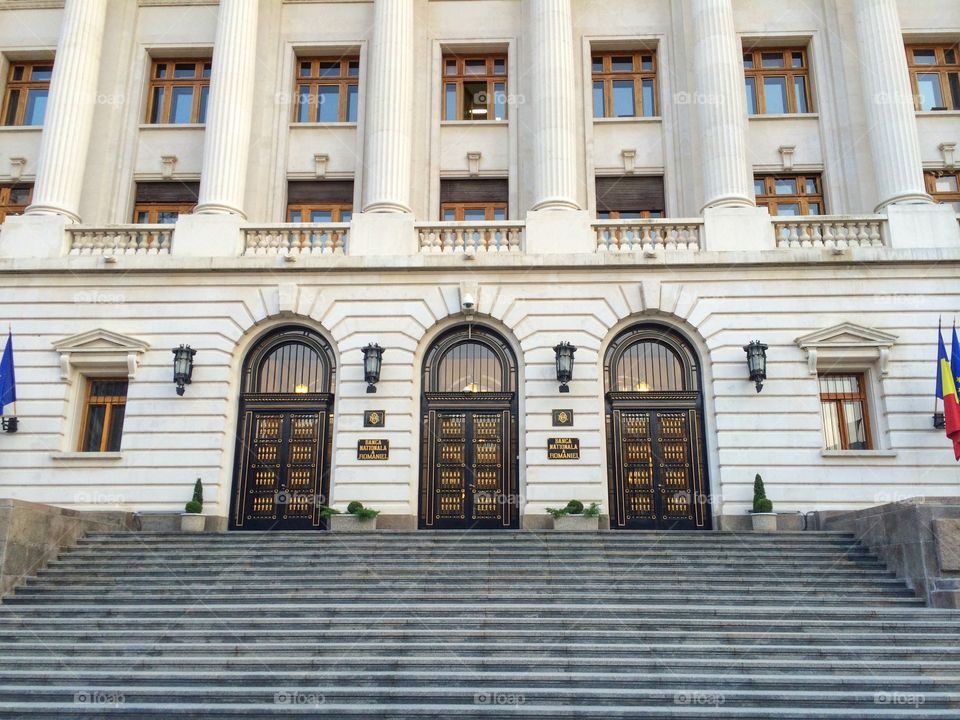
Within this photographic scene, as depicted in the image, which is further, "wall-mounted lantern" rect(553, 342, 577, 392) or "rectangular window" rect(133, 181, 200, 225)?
"rectangular window" rect(133, 181, 200, 225)

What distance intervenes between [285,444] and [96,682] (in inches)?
396

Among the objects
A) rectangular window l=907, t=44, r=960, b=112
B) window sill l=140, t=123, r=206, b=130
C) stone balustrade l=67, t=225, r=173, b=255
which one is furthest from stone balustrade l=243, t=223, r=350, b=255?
rectangular window l=907, t=44, r=960, b=112

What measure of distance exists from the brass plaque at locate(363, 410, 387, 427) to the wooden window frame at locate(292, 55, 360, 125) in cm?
958

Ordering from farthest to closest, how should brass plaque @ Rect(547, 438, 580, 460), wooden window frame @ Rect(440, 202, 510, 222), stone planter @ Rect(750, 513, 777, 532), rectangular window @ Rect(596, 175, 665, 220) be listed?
→ wooden window frame @ Rect(440, 202, 510, 222)
rectangular window @ Rect(596, 175, 665, 220)
brass plaque @ Rect(547, 438, 580, 460)
stone planter @ Rect(750, 513, 777, 532)

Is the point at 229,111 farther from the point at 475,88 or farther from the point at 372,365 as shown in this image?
the point at 372,365

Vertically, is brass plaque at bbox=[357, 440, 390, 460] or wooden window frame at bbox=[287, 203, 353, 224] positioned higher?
wooden window frame at bbox=[287, 203, 353, 224]

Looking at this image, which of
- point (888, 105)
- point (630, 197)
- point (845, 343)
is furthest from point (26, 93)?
point (888, 105)

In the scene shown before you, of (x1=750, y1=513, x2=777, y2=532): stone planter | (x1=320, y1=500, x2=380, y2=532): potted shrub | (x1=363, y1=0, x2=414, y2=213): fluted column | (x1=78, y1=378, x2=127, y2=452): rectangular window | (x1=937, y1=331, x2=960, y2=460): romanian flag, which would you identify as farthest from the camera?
(x1=363, y1=0, x2=414, y2=213): fluted column

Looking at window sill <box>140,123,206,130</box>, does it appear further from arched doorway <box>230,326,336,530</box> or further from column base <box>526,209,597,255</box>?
column base <box>526,209,597,255</box>

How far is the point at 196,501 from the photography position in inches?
758

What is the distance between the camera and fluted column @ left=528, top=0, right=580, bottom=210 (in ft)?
71.9

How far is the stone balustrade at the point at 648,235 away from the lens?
69.7ft

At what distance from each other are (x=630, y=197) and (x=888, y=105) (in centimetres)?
703

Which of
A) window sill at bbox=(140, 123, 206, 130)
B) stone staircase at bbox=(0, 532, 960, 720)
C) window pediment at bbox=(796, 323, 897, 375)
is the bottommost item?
stone staircase at bbox=(0, 532, 960, 720)
